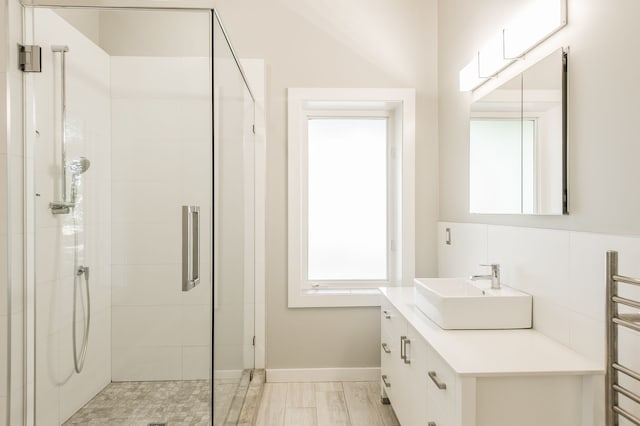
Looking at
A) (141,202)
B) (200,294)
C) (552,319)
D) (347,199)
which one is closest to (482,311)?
(552,319)

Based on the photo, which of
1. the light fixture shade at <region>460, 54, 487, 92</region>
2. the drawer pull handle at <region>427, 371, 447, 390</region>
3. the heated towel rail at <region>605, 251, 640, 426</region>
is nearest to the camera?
the heated towel rail at <region>605, 251, 640, 426</region>

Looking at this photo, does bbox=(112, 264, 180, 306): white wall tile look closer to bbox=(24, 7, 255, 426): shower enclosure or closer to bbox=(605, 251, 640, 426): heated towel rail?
bbox=(24, 7, 255, 426): shower enclosure

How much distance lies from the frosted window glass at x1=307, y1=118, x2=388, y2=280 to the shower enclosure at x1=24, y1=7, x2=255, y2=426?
A: 143 cm

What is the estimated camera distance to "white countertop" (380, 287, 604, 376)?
1267 mm

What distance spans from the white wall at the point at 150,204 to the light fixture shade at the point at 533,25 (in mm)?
1369

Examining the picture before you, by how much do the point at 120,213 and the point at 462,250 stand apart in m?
1.85

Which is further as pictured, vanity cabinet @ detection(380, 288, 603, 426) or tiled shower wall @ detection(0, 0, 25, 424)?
tiled shower wall @ detection(0, 0, 25, 424)

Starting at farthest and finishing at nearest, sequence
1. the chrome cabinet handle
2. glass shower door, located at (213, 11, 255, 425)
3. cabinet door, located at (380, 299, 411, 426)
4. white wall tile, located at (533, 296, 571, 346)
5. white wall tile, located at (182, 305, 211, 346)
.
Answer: cabinet door, located at (380, 299, 411, 426) → the chrome cabinet handle → glass shower door, located at (213, 11, 255, 425) → white wall tile, located at (182, 305, 211, 346) → white wall tile, located at (533, 296, 571, 346)

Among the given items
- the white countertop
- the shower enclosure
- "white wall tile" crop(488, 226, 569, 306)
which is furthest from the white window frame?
the shower enclosure

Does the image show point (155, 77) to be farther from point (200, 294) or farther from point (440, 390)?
point (440, 390)

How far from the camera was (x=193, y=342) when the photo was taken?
63.4 inches

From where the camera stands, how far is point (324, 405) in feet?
8.25

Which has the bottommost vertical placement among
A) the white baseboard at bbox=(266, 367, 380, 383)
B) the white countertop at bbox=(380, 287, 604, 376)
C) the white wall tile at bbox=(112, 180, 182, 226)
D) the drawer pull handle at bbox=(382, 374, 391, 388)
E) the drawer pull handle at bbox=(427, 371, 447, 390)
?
the white baseboard at bbox=(266, 367, 380, 383)

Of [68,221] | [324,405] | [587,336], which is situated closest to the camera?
[587,336]
